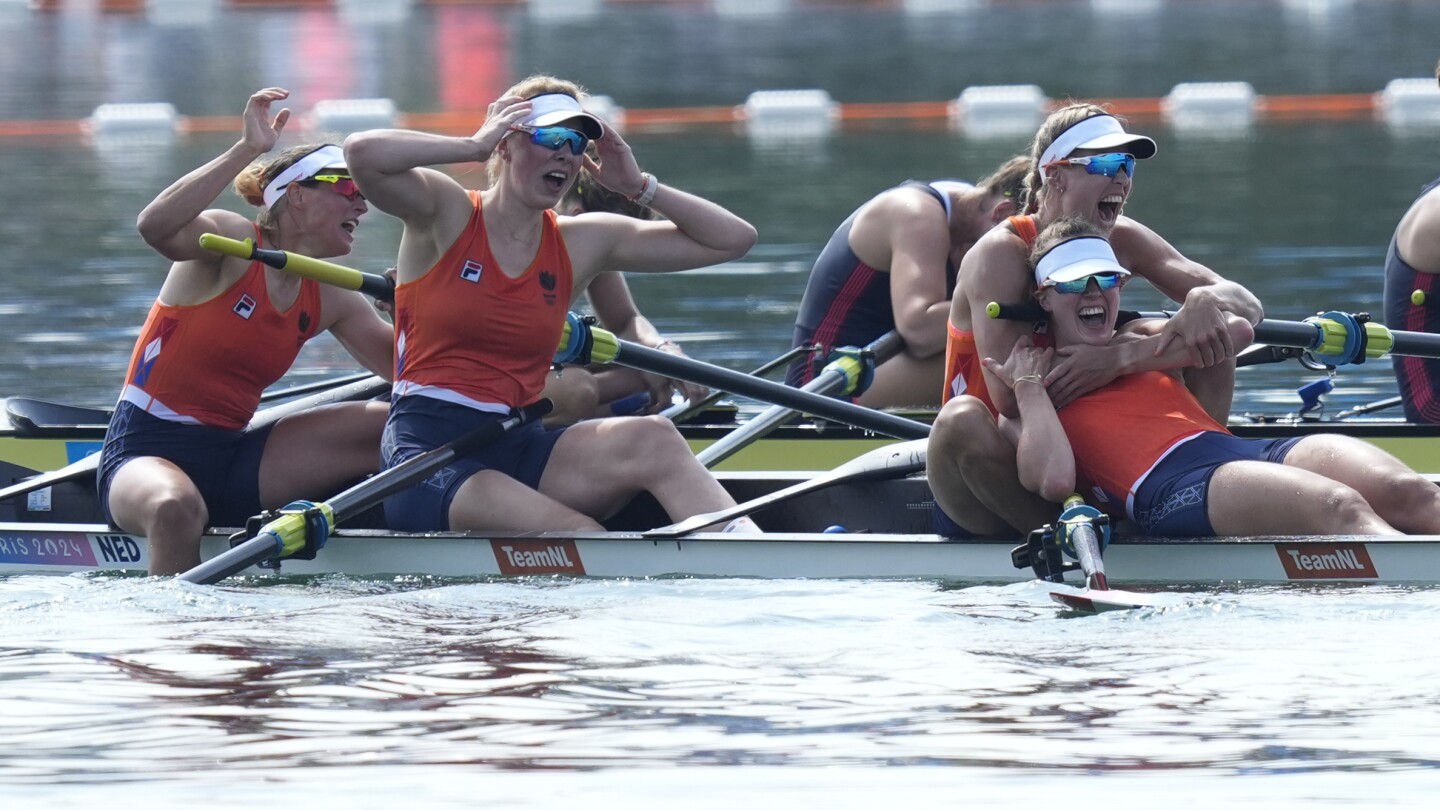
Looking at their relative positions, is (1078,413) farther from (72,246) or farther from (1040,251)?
(72,246)

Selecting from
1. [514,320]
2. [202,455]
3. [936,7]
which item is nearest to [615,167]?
[514,320]

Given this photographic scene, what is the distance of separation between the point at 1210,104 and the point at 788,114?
4107mm

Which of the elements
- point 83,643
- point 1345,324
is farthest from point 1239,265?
point 83,643

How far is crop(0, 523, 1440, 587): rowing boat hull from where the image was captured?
5.76 meters

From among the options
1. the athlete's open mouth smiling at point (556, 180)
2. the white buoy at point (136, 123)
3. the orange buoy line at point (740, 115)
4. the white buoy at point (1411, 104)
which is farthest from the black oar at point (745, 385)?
the white buoy at point (136, 123)

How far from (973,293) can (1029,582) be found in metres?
0.84

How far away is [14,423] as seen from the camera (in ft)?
27.3

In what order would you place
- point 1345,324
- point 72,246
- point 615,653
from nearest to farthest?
point 615,653 < point 1345,324 < point 72,246

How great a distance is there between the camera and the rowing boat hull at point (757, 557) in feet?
18.9

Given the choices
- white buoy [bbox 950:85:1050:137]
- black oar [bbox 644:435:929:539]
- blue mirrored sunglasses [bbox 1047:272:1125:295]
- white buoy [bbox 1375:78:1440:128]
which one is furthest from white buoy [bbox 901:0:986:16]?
blue mirrored sunglasses [bbox 1047:272:1125:295]

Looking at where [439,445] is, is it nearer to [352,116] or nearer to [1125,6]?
Answer: [352,116]

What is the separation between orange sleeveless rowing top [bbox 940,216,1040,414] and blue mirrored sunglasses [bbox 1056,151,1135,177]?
0.67 ft

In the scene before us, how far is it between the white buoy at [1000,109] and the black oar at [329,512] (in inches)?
580

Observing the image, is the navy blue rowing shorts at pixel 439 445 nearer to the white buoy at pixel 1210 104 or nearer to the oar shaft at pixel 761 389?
the oar shaft at pixel 761 389
